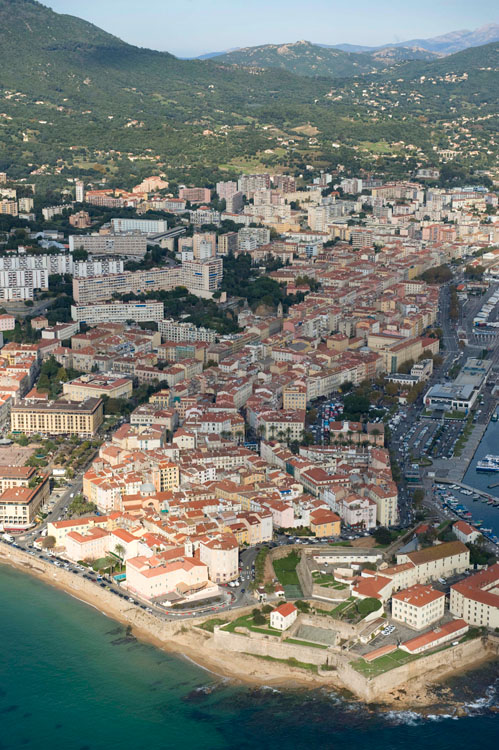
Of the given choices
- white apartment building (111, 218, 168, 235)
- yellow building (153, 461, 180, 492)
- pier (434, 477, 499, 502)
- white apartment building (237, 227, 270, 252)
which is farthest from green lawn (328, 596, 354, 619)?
white apartment building (111, 218, 168, 235)

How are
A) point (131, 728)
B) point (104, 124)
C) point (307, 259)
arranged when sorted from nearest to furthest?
point (131, 728) < point (307, 259) < point (104, 124)

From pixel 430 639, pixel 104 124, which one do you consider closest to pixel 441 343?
pixel 430 639

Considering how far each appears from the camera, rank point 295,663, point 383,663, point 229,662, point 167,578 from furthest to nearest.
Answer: point 167,578
point 229,662
point 295,663
point 383,663

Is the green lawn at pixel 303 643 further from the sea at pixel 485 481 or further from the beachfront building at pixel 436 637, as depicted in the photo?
the sea at pixel 485 481

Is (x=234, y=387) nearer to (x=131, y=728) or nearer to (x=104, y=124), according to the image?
(x=131, y=728)

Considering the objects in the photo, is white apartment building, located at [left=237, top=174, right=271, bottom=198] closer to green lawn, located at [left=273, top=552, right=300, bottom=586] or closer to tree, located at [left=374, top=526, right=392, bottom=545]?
tree, located at [left=374, top=526, right=392, bottom=545]

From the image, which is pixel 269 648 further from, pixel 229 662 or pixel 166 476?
pixel 166 476

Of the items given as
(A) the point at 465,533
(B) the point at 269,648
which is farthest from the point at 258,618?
(A) the point at 465,533
